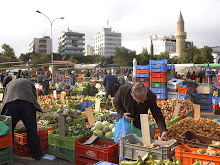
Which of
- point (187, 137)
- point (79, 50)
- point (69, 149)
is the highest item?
point (79, 50)

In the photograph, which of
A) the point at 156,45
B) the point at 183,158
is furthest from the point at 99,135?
the point at 156,45

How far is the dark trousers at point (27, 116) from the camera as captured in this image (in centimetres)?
420

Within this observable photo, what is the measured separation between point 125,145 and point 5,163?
2.30m

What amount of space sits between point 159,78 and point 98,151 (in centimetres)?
697

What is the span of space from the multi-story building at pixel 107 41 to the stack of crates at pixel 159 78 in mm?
110019

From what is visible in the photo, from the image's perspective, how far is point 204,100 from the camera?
10.5 meters

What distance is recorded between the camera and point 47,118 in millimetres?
5695

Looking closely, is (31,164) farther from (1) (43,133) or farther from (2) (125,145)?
(2) (125,145)

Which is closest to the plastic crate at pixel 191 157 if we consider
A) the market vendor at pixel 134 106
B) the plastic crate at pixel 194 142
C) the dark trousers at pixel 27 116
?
the plastic crate at pixel 194 142

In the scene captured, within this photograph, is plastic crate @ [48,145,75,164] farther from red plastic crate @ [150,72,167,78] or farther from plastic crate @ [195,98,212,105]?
plastic crate @ [195,98,212,105]

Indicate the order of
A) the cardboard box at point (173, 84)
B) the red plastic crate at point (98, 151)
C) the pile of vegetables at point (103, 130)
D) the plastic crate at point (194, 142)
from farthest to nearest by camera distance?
1. the cardboard box at point (173, 84)
2. the pile of vegetables at point (103, 130)
3. the red plastic crate at point (98, 151)
4. the plastic crate at point (194, 142)

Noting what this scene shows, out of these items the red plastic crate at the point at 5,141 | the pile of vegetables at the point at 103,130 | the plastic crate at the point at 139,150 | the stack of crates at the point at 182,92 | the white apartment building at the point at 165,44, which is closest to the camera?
the plastic crate at the point at 139,150

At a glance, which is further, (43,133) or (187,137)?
(43,133)

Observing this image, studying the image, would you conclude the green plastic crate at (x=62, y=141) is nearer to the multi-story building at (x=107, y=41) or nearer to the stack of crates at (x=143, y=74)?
the stack of crates at (x=143, y=74)
